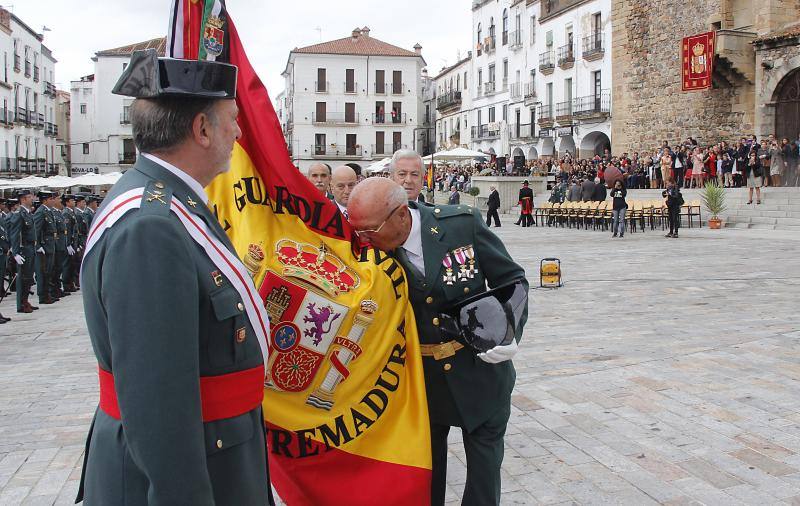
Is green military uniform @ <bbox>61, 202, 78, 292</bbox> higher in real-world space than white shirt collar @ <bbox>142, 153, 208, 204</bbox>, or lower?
lower

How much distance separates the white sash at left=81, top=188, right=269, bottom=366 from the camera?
191cm

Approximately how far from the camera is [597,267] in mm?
14352

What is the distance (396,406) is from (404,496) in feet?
1.23

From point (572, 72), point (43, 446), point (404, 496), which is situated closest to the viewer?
point (404, 496)

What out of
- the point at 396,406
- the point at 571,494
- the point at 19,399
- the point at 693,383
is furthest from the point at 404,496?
the point at 19,399

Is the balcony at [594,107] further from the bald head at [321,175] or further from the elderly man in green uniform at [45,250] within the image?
the bald head at [321,175]

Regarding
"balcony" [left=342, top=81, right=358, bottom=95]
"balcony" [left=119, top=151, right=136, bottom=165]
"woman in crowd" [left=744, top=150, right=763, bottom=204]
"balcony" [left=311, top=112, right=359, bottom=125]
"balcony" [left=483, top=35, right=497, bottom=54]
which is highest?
"balcony" [left=483, top=35, right=497, bottom=54]

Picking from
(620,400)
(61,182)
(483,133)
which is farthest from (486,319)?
(483,133)

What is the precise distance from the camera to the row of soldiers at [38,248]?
12.5 meters

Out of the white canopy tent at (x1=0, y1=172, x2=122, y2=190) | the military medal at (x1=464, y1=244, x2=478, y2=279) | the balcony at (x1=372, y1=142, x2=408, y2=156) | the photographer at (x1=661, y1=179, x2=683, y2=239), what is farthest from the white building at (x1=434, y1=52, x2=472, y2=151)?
the military medal at (x1=464, y1=244, x2=478, y2=279)

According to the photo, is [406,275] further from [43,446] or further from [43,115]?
[43,115]

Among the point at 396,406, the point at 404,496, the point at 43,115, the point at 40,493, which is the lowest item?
the point at 40,493

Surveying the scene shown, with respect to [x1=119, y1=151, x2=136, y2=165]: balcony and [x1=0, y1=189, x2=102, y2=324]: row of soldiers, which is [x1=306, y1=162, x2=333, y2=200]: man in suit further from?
[x1=119, y1=151, x2=136, y2=165]: balcony

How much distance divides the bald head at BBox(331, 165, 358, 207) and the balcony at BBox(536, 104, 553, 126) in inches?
1520
